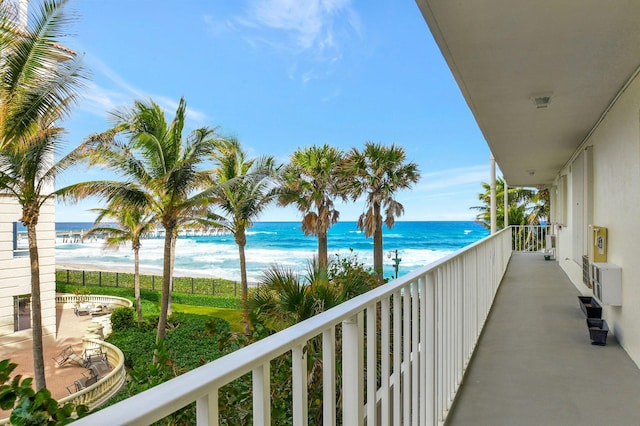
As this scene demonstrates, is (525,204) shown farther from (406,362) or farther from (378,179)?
(406,362)

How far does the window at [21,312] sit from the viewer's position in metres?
12.1

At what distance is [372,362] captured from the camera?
146 cm

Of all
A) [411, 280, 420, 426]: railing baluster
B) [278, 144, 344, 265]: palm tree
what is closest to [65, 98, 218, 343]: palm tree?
[278, 144, 344, 265]: palm tree

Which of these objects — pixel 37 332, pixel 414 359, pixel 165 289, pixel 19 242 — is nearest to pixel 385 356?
pixel 414 359

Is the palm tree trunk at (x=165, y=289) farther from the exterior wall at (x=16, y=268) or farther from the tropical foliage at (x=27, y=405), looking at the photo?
the tropical foliage at (x=27, y=405)

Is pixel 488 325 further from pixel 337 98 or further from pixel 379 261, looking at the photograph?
pixel 337 98

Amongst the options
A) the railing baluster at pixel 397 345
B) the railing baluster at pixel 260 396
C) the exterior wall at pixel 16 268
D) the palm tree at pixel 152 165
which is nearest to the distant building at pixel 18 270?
the exterior wall at pixel 16 268

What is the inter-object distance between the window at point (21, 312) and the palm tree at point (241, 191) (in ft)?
20.2

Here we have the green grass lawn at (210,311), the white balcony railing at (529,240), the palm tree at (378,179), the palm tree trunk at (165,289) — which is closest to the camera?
the palm tree trunk at (165,289)

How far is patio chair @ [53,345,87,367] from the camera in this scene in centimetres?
1225

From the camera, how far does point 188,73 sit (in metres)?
53.5

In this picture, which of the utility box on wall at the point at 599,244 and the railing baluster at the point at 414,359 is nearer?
the railing baluster at the point at 414,359

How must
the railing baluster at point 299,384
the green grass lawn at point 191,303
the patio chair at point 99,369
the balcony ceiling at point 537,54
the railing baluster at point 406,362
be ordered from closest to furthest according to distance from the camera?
the railing baluster at point 299,384
the railing baluster at point 406,362
the balcony ceiling at point 537,54
the patio chair at point 99,369
the green grass lawn at point 191,303

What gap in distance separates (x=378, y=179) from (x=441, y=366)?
43.4ft
